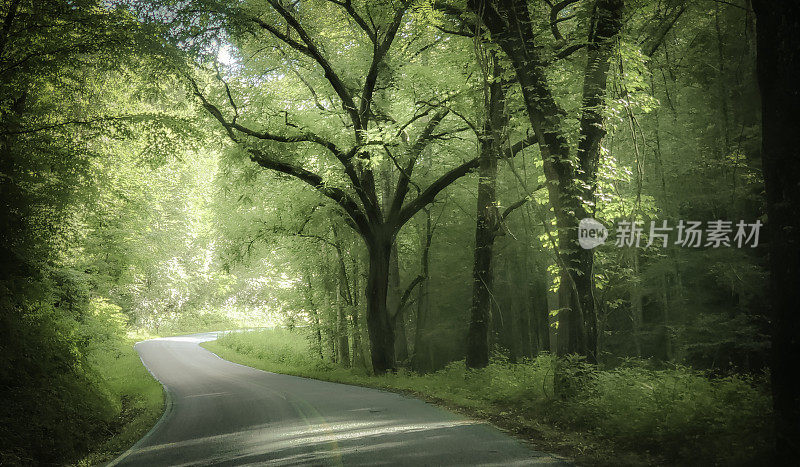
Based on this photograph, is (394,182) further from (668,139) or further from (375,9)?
(668,139)

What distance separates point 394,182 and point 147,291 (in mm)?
28681

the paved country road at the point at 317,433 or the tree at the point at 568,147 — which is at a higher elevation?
the tree at the point at 568,147

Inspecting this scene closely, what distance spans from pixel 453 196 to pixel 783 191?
15.6 metres

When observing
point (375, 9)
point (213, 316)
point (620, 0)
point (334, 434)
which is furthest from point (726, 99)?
point (213, 316)

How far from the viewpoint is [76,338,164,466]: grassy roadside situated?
893 centimetres

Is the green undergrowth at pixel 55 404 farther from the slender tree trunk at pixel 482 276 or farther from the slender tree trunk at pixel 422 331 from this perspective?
the slender tree trunk at pixel 422 331

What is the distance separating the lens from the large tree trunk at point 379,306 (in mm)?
17719

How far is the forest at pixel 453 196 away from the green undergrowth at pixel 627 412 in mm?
48

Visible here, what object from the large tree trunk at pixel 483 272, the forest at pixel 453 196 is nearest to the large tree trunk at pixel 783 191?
the forest at pixel 453 196

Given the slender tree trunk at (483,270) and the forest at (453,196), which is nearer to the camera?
the forest at (453,196)

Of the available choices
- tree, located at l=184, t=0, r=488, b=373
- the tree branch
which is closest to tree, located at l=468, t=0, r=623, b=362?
tree, located at l=184, t=0, r=488, b=373

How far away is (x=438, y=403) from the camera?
11492 mm

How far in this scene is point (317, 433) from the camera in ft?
27.1

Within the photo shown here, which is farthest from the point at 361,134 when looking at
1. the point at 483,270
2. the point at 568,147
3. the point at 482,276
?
the point at 568,147
